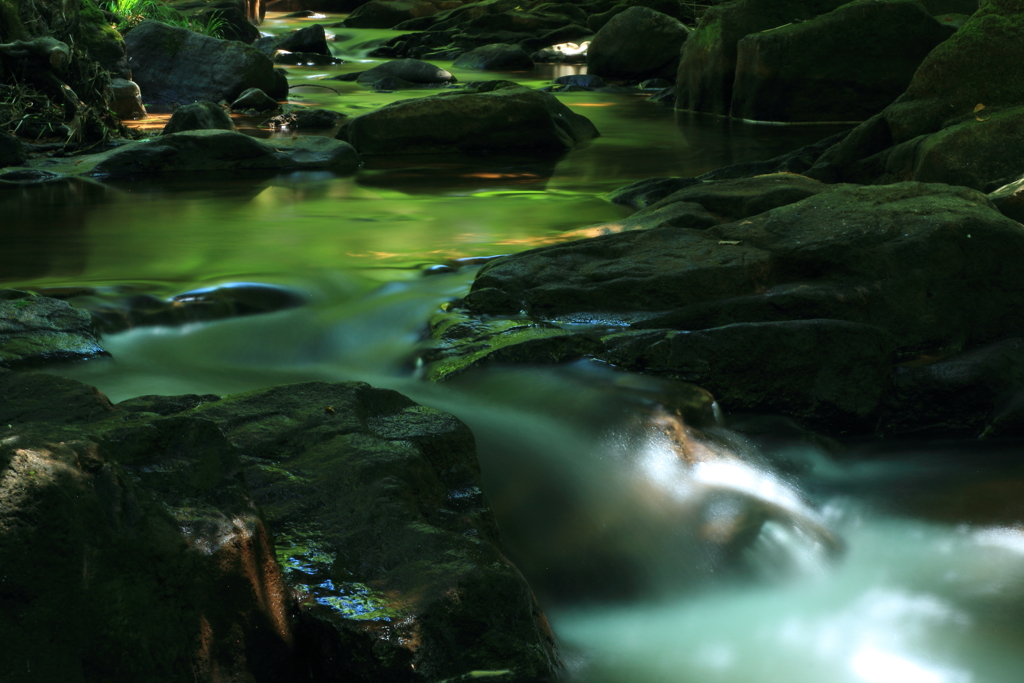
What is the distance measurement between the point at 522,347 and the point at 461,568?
1704 mm

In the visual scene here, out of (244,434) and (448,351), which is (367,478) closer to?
(244,434)

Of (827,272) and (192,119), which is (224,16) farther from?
(827,272)

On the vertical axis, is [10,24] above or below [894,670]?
above

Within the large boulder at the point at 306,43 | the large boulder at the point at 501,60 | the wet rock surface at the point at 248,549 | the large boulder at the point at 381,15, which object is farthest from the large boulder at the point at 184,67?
the large boulder at the point at 381,15

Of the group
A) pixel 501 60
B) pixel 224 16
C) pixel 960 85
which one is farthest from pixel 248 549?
pixel 224 16

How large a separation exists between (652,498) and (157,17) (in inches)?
662

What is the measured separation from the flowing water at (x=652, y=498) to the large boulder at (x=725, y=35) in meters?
7.73

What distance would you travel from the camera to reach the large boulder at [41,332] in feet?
11.6

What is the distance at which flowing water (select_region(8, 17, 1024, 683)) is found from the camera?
2.44 m

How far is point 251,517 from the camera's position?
1.88m

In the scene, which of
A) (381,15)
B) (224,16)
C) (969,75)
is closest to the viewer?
(969,75)

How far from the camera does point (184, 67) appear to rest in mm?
13477

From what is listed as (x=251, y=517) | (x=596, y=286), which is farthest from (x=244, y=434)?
(x=596, y=286)

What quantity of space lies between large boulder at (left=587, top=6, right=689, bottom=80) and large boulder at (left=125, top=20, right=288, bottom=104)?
7027mm
